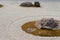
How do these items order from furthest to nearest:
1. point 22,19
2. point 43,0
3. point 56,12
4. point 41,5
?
1. point 43,0
2. point 41,5
3. point 56,12
4. point 22,19

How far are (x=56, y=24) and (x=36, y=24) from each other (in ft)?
0.63

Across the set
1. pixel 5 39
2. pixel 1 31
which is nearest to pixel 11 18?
pixel 1 31

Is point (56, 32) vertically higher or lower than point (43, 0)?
lower

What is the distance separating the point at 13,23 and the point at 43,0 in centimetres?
87

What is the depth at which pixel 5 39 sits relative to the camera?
137 centimetres

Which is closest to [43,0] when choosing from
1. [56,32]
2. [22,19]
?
[22,19]

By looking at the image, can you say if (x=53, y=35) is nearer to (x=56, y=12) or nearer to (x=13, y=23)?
(x=13, y=23)

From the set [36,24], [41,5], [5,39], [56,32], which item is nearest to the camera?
[5,39]

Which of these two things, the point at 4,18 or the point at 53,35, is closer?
the point at 53,35

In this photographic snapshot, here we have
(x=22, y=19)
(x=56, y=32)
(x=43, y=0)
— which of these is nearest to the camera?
(x=56, y=32)

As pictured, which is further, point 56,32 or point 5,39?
point 56,32

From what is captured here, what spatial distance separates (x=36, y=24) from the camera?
5.21ft

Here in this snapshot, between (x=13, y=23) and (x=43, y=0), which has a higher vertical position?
(x=43, y=0)

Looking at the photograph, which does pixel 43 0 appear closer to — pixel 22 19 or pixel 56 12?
pixel 56 12
